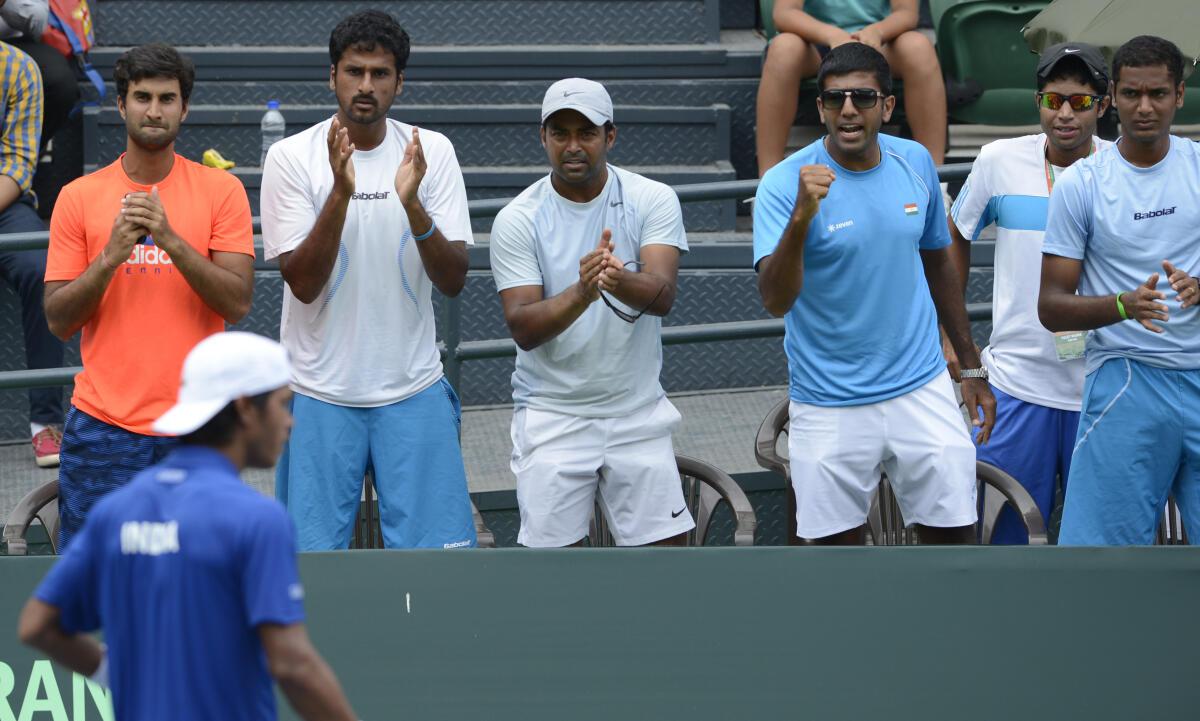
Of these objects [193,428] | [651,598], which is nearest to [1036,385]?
[651,598]

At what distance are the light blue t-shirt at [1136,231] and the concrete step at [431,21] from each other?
4.05 m

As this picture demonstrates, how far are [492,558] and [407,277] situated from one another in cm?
98

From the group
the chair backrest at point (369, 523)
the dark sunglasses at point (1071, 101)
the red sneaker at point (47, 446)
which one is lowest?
the chair backrest at point (369, 523)

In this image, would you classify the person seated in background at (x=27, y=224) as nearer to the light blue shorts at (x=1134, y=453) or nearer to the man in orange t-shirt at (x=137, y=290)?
the man in orange t-shirt at (x=137, y=290)

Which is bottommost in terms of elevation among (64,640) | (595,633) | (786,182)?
(595,633)

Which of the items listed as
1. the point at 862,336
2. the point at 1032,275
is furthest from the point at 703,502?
the point at 1032,275

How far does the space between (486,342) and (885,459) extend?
1.56 m

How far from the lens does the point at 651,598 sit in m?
4.78

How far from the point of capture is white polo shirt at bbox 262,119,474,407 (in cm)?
525

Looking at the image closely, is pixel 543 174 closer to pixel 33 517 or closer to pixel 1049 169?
pixel 1049 169

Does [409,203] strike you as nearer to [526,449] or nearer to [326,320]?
[326,320]

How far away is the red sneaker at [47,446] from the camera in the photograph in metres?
6.50

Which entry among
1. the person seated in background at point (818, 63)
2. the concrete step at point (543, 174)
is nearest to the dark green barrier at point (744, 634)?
the person seated in background at point (818, 63)

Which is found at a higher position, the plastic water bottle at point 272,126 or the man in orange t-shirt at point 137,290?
the plastic water bottle at point 272,126
